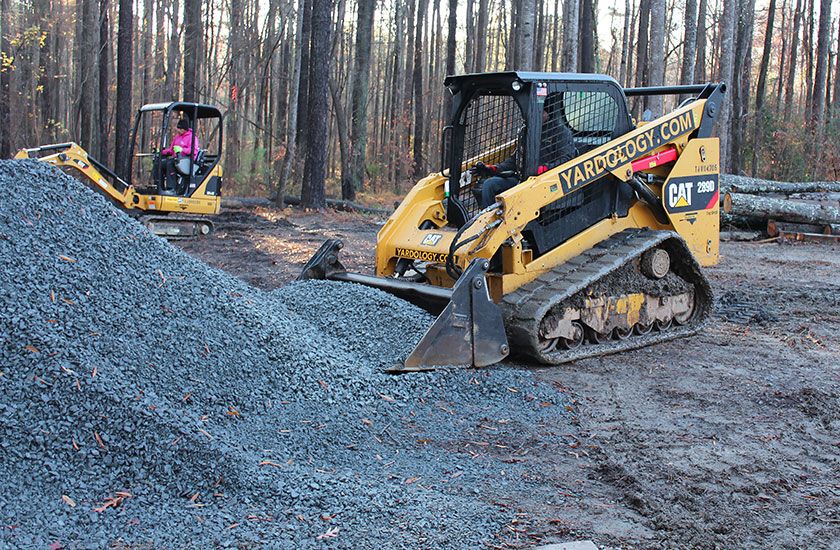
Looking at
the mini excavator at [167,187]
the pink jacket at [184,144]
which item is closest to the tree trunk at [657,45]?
the mini excavator at [167,187]

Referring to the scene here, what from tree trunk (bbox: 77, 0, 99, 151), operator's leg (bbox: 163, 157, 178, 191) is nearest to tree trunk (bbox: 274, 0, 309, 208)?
operator's leg (bbox: 163, 157, 178, 191)

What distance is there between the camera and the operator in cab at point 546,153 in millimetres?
7392

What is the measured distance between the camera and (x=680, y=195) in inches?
319

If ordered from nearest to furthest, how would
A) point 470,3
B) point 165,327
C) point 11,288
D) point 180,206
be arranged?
point 11,288 < point 165,327 < point 180,206 < point 470,3

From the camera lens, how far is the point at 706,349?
770cm

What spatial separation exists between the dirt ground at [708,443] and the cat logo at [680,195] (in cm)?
134

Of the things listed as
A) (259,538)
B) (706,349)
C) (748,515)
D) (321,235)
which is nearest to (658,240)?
(706,349)

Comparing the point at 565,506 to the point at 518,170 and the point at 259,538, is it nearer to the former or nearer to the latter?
the point at 259,538

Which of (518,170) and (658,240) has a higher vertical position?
(518,170)

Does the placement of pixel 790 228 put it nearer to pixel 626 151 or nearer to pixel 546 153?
pixel 626 151

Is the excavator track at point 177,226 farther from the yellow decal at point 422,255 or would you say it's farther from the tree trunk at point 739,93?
the tree trunk at point 739,93

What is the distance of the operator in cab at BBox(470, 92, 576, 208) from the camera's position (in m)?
7.39

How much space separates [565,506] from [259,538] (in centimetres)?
157

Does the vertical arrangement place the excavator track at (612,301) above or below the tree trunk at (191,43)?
below
